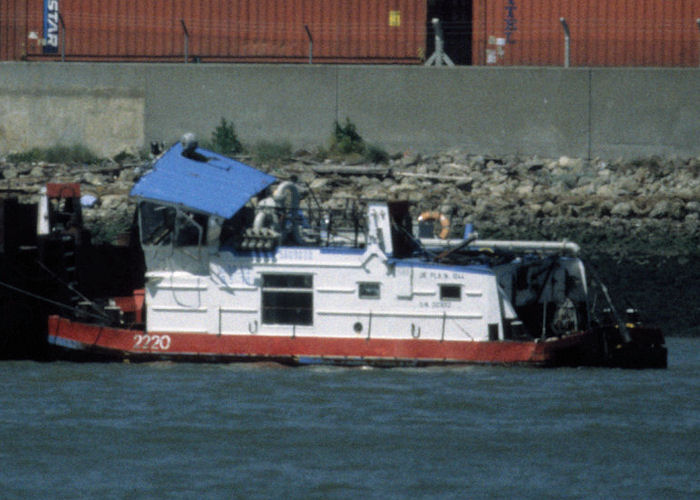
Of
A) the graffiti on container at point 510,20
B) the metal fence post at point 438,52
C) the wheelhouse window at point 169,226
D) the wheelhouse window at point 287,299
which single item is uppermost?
the graffiti on container at point 510,20

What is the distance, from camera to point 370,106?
42.8 meters

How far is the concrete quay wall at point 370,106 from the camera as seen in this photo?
41594 mm

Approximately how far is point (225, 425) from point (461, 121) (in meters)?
21.4

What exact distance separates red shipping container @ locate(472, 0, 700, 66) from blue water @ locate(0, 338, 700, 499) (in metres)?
17.9

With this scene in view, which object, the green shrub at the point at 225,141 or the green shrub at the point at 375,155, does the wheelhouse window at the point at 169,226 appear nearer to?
the green shrub at the point at 375,155

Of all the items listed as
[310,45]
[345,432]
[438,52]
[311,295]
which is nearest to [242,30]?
[310,45]

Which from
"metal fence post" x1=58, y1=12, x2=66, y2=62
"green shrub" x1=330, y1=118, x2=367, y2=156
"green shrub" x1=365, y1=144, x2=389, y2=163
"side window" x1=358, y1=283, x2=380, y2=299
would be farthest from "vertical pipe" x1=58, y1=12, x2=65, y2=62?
"side window" x1=358, y1=283, x2=380, y2=299

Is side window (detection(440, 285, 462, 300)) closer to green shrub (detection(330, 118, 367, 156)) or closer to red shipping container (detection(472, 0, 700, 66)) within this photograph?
green shrub (detection(330, 118, 367, 156))

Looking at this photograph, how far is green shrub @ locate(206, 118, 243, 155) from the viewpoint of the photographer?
42.4 metres

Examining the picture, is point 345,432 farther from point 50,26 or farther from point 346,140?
point 50,26

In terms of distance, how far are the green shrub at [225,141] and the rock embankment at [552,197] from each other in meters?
1.62

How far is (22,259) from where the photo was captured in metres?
27.7

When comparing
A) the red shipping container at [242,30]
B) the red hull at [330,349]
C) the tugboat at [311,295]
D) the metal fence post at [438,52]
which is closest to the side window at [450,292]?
the tugboat at [311,295]

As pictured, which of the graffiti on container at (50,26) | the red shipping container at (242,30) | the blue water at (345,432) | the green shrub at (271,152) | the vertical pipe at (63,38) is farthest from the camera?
the graffiti on container at (50,26)
